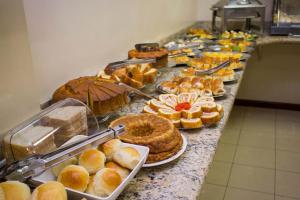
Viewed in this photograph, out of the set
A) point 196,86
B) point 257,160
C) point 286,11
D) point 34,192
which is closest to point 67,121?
point 34,192

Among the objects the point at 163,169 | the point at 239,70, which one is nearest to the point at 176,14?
the point at 239,70

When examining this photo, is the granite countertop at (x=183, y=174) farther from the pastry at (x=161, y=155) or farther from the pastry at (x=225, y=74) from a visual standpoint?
the pastry at (x=225, y=74)

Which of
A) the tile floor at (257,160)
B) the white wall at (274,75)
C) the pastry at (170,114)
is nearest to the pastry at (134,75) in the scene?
the pastry at (170,114)

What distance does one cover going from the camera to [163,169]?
0.78 m

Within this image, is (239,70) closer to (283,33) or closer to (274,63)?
(283,33)

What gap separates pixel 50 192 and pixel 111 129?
203 mm

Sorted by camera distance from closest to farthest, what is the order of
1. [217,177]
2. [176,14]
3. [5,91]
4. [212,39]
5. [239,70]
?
[5,91] → [239,70] → [217,177] → [212,39] → [176,14]

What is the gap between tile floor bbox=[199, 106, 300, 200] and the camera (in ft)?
5.52

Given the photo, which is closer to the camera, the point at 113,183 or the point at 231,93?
the point at 113,183

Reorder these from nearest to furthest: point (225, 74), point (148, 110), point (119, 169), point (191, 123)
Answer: point (119, 169), point (191, 123), point (148, 110), point (225, 74)

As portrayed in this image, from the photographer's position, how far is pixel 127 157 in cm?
68

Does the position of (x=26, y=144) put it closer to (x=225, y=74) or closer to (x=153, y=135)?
(x=153, y=135)

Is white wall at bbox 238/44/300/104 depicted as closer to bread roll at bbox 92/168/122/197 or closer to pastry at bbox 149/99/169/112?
pastry at bbox 149/99/169/112

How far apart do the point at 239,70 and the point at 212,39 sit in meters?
0.67
